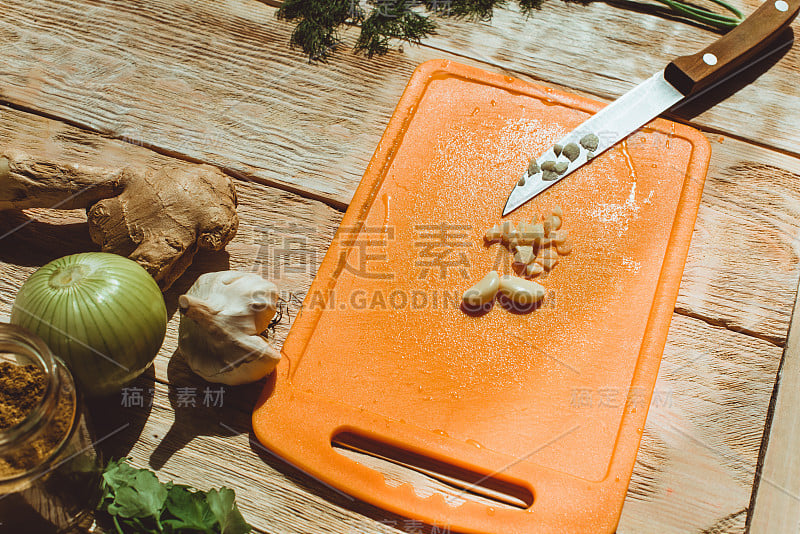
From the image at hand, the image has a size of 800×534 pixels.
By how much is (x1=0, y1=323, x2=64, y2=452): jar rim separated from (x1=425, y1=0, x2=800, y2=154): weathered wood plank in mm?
1015

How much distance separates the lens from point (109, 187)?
1.12 meters

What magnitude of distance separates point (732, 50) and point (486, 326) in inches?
30.8

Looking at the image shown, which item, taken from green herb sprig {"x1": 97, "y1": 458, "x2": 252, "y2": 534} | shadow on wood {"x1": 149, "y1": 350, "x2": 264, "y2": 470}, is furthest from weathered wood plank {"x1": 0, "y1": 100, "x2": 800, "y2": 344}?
green herb sprig {"x1": 97, "y1": 458, "x2": 252, "y2": 534}

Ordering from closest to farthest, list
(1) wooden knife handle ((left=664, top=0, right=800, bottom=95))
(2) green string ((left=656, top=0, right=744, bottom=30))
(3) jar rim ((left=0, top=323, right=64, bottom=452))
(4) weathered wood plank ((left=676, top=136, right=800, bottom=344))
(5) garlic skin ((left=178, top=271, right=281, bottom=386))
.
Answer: (3) jar rim ((left=0, top=323, right=64, bottom=452))
(5) garlic skin ((left=178, top=271, right=281, bottom=386))
(4) weathered wood plank ((left=676, top=136, right=800, bottom=344))
(1) wooden knife handle ((left=664, top=0, right=800, bottom=95))
(2) green string ((left=656, top=0, right=744, bottom=30))

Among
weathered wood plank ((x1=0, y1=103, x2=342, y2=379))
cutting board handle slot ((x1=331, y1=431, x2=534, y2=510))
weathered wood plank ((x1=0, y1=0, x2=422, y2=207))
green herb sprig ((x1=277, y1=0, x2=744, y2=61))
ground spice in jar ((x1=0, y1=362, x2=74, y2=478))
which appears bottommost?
cutting board handle slot ((x1=331, y1=431, x2=534, y2=510))

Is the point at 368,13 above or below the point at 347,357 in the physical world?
above

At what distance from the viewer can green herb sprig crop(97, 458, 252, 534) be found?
0.90 metres

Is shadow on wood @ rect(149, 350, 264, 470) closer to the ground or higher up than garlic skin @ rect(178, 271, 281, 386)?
closer to the ground

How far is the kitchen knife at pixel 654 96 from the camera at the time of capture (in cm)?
125

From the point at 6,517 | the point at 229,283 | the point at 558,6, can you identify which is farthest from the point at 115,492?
the point at 558,6

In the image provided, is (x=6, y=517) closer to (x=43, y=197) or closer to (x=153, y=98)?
(x=43, y=197)

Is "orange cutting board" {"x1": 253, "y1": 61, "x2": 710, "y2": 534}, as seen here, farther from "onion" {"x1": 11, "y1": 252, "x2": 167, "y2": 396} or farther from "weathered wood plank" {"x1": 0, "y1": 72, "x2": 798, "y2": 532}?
"onion" {"x1": 11, "y1": 252, "x2": 167, "y2": 396}

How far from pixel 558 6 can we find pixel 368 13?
44cm

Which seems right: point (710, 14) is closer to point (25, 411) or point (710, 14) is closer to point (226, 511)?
point (226, 511)
